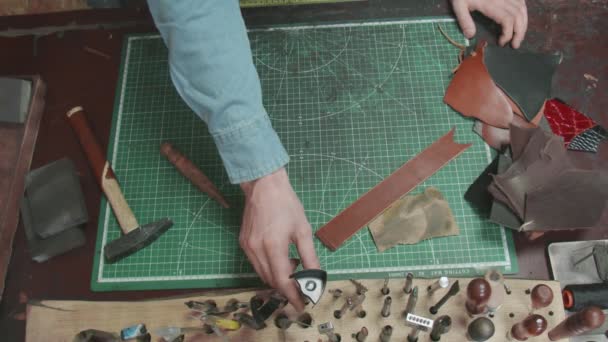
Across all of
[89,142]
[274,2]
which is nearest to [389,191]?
[274,2]

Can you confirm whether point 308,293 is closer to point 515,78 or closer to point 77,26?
point 515,78

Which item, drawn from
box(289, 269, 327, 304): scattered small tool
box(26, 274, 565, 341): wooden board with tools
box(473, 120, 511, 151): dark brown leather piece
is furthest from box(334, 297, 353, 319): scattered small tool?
box(473, 120, 511, 151): dark brown leather piece

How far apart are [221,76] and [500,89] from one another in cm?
105

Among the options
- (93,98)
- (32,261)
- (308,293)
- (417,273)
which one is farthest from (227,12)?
(32,261)

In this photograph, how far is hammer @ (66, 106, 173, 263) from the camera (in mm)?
1506

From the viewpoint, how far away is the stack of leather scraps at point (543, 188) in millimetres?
1372

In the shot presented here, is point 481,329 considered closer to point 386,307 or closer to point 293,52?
point 386,307

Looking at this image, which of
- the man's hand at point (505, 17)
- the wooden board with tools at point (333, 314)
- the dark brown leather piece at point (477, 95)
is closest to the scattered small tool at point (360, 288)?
the wooden board with tools at point (333, 314)

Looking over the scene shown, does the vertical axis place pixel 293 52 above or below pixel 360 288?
above

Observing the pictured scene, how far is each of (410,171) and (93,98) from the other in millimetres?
1280

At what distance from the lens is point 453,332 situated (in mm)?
1239

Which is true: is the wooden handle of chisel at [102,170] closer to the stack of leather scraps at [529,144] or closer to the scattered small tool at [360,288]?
the scattered small tool at [360,288]

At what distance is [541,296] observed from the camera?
1204 millimetres

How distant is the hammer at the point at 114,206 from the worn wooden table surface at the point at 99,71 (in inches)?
2.1
